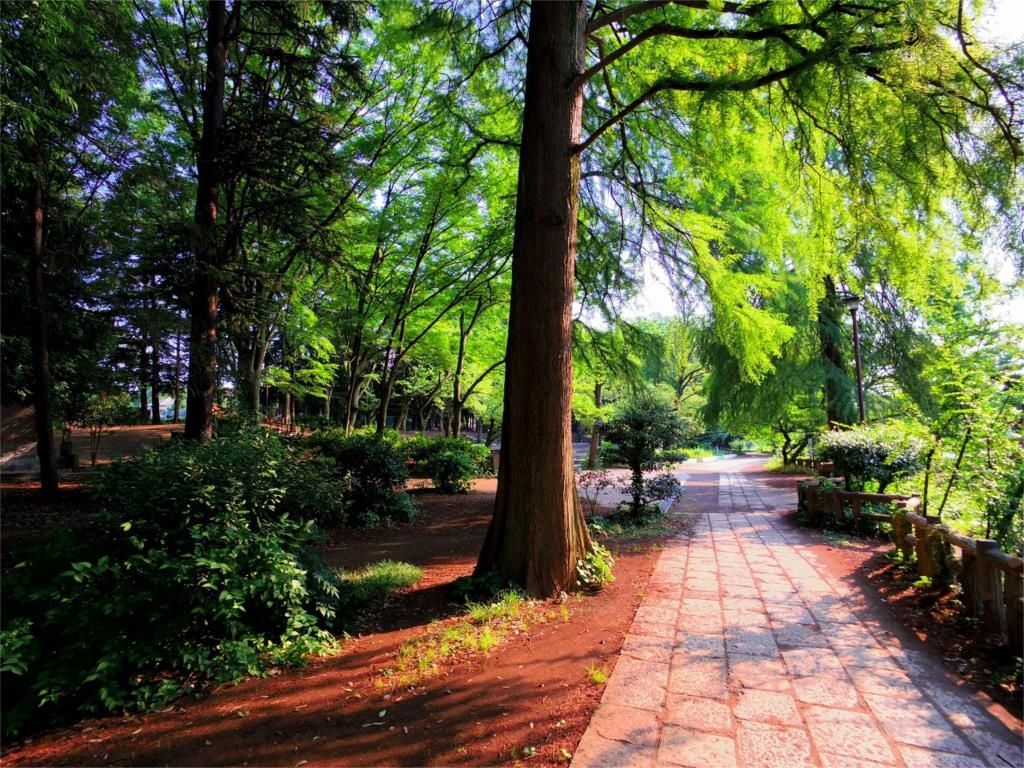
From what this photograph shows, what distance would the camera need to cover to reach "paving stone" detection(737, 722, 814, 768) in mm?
2160

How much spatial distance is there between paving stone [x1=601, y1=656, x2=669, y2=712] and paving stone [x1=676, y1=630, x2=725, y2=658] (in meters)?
0.32

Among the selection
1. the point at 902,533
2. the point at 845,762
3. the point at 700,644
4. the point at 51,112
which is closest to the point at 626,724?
the point at 845,762

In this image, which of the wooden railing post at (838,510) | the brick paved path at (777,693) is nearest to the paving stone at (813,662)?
the brick paved path at (777,693)

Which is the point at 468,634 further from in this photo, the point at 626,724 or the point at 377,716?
the point at 626,724

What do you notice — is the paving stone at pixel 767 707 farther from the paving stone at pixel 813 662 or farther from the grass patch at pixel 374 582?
the grass patch at pixel 374 582

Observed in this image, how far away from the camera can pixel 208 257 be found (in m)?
7.54

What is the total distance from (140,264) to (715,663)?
9.27 metres

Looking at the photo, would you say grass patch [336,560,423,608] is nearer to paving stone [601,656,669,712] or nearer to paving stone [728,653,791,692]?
paving stone [601,656,669,712]

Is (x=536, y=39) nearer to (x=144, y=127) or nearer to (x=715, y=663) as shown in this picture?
(x=715, y=663)

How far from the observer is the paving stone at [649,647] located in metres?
3.23

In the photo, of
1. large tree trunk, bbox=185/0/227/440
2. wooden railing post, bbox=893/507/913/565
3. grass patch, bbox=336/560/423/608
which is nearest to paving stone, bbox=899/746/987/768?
wooden railing post, bbox=893/507/913/565

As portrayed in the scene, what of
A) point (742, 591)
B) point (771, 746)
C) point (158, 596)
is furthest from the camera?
point (742, 591)

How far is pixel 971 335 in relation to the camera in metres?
4.77

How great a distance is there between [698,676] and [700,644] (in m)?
0.50
